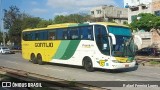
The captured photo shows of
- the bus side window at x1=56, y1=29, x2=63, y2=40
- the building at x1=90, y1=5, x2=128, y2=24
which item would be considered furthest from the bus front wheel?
the building at x1=90, y1=5, x2=128, y2=24

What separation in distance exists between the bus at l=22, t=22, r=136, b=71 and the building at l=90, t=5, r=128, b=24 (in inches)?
Result: 2693

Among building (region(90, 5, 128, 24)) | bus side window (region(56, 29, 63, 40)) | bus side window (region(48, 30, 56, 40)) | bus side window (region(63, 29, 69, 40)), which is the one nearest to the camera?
bus side window (region(63, 29, 69, 40))

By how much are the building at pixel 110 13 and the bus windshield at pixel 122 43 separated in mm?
72585

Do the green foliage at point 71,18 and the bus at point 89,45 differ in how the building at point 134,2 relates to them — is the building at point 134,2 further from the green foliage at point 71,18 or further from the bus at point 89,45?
the bus at point 89,45

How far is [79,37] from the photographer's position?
22094 mm

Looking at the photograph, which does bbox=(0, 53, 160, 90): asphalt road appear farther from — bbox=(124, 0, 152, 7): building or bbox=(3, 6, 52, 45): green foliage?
bbox=(3, 6, 52, 45): green foliage

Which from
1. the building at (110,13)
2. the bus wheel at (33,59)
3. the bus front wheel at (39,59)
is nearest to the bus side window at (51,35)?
the bus front wheel at (39,59)

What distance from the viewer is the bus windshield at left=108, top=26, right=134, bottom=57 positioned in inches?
775

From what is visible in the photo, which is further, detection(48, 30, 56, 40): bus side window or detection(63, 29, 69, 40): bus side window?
detection(48, 30, 56, 40): bus side window

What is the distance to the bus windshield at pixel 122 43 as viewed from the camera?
19.7 metres

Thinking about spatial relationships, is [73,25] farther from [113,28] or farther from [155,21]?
[155,21]

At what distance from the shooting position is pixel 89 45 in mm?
21141

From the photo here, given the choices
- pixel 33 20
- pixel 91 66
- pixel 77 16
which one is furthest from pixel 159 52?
pixel 33 20

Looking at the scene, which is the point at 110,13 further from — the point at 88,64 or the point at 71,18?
the point at 88,64
